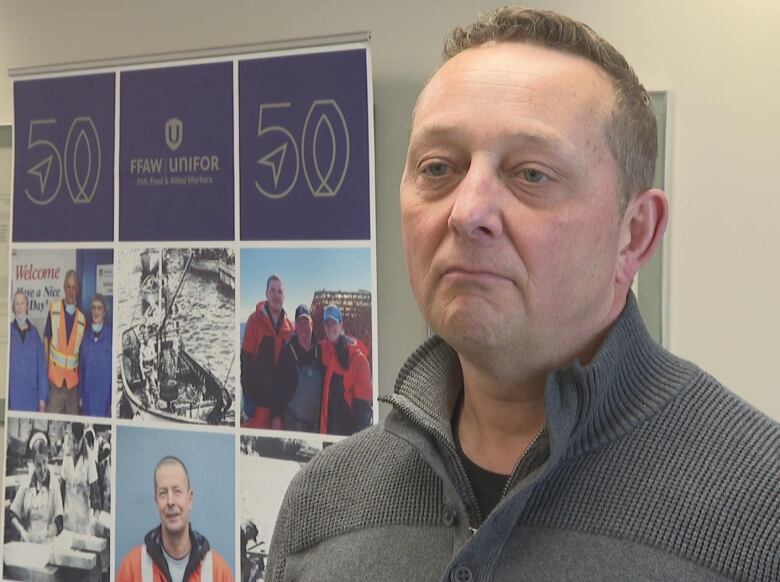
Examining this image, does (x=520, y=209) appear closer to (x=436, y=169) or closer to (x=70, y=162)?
(x=436, y=169)

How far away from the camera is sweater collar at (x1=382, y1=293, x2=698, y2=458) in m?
0.84

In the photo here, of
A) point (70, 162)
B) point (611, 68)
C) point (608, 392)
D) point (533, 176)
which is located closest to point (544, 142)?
point (533, 176)

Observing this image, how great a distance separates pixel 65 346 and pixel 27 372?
0.17 metres

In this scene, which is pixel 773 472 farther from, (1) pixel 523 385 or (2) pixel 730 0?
(2) pixel 730 0

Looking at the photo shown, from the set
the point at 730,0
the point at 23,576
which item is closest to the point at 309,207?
the point at 730,0

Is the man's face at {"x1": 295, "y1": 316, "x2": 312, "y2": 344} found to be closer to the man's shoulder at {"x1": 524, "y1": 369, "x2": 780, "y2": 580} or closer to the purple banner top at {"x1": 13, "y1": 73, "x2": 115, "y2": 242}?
the purple banner top at {"x1": 13, "y1": 73, "x2": 115, "y2": 242}

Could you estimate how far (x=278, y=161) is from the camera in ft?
7.86

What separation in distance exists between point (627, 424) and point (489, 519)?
6.8 inches

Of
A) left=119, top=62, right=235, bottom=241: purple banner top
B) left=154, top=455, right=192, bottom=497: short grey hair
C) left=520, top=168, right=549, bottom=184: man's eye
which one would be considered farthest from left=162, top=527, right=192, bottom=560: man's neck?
left=520, top=168, right=549, bottom=184: man's eye

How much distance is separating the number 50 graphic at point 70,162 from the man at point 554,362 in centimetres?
196

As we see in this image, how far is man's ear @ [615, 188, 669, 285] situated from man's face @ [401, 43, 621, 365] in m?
0.02

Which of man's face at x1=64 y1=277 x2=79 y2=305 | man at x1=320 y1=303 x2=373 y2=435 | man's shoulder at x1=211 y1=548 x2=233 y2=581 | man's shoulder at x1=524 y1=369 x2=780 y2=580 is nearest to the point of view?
man's shoulder at x1=524 y1=369 x2=780 y2=580

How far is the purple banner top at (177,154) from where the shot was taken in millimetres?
2461

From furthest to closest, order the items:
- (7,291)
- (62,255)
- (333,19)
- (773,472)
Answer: (7,291), (62,255), (333,19), (773,472)
